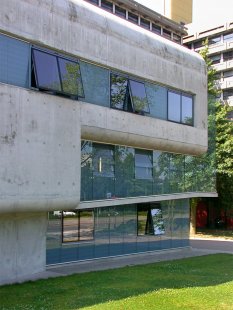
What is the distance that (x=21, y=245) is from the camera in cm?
1493

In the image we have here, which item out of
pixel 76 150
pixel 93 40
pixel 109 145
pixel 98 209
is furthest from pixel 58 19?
pixel 98 209

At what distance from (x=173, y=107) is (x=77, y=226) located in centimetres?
702

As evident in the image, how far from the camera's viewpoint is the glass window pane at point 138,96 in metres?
18.7

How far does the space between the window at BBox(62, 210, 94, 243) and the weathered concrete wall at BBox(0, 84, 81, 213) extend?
80.7 inches

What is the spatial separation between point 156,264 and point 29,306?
26.1 ft

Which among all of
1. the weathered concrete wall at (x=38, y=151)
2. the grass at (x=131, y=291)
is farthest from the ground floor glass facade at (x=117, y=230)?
the weathered concrete wall at (x=38, y=151)

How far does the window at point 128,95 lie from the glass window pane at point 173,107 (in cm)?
178

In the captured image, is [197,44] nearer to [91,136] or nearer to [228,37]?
[228,37]

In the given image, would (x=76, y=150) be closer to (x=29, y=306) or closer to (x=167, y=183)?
(x=29, y=306)

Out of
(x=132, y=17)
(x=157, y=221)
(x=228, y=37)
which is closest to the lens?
(x=157, y=221)

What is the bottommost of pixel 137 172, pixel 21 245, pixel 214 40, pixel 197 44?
pixel 21 245

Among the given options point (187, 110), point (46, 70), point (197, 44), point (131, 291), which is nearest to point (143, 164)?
point (187, 110)

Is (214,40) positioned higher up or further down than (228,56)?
higher up

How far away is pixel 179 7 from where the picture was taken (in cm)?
7969
